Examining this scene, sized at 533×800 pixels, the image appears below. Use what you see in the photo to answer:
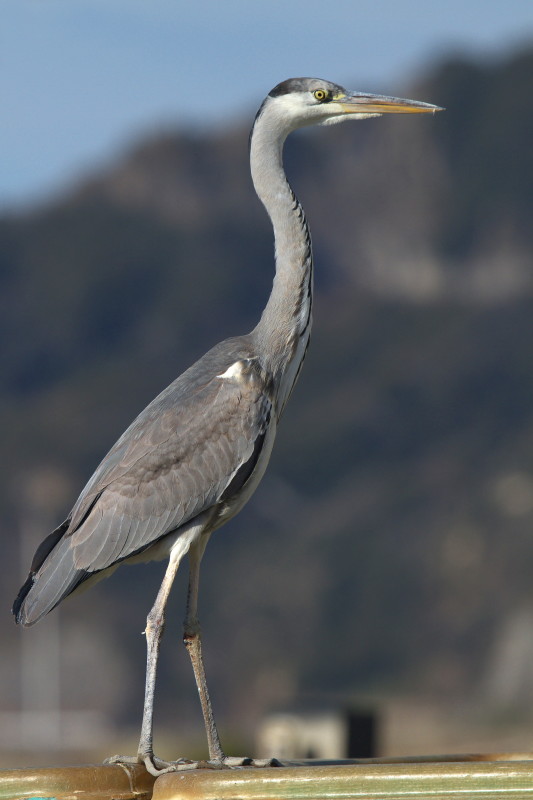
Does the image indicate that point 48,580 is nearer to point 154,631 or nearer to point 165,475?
point 154,631

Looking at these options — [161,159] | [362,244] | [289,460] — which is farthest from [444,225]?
[289,460]

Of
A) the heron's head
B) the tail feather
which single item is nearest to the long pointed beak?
the heron's head

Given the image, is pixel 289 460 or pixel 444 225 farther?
pixel 444 225

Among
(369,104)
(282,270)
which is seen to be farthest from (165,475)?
(369,104)

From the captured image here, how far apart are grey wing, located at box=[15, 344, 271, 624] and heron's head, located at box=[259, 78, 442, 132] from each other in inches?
52.7

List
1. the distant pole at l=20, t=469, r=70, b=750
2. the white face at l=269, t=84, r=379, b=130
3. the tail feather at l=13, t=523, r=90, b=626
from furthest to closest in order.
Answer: the distant pole at l=20, t=469, r=70, b=750 < the white face at l=269, t=84, r=379, b=130 < the tail feather at l=13, t=523, r=90, b=626

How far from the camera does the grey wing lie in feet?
21.5

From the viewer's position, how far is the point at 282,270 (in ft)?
23.2

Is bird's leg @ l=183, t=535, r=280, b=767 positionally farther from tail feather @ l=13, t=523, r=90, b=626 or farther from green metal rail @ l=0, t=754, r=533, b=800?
green metal rail @ l=0, t=754, r=533, b=800

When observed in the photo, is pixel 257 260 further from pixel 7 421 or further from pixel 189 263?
pixel 7 421

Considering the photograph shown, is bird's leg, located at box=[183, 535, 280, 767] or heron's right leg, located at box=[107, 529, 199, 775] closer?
heron's right leg, located at box=[107, 529, 199, 775]

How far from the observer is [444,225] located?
10819cm

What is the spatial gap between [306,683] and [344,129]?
7108cm

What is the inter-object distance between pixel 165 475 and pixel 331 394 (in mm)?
77586
